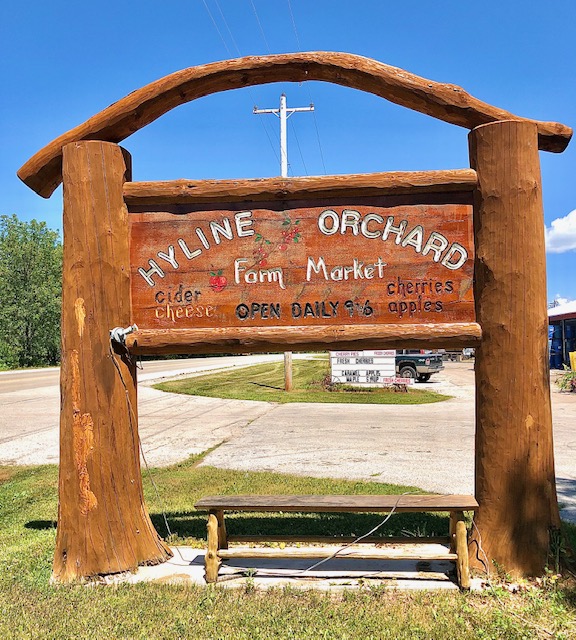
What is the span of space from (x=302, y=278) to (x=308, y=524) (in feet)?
8.40

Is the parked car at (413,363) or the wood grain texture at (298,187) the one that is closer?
the wood grain texture at (298,187)

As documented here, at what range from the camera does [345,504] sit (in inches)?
154

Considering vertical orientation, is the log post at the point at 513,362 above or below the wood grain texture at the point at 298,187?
below

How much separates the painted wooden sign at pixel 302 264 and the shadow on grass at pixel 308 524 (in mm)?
2086

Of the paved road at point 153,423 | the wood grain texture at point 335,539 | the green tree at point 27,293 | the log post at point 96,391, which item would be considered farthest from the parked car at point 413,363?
the green tree at point 27,293

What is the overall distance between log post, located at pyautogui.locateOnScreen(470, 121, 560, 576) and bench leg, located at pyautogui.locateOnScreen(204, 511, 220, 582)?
5.91 feet

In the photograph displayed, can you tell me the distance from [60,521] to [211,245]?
7.54ft

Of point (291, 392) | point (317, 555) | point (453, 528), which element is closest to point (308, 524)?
point (317, 555)

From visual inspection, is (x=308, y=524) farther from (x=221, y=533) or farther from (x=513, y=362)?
(x=513, y=362)

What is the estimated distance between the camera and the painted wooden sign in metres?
4.06

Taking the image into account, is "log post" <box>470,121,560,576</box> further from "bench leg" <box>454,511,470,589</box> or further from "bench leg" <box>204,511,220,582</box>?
"bench leg" <box>204,511,220,582</box>

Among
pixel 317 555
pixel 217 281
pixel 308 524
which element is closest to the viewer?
pixel 317 555

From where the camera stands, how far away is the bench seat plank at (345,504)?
12.4ft

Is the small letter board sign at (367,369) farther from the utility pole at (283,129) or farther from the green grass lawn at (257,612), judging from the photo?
the green grass lawn at (257,612)
